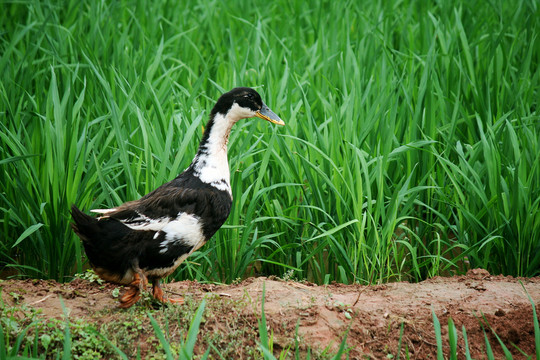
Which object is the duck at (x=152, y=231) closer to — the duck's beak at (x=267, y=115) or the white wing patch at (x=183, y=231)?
the white wing patch at (x=183, y=231)

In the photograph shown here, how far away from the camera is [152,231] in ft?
9.50

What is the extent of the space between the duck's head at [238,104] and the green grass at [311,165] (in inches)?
13.8

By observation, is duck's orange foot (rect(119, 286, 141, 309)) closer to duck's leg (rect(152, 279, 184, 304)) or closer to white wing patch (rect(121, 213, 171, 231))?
duck's leg (rect(152, 279, 184, 304))

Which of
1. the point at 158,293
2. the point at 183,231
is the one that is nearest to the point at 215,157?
the point at 183,231

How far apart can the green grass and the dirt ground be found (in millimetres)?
232

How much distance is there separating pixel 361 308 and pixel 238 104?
1.16 metres

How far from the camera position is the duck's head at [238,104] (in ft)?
10.5

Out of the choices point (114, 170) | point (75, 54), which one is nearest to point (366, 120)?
point (114, 170)

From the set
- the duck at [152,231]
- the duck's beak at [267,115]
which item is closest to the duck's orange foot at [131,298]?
the duck at [152,231]

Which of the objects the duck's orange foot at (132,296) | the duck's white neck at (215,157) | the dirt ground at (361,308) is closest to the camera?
the dirt ground at (361,308)

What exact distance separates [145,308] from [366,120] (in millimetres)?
1840

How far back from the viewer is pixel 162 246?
2.88 m

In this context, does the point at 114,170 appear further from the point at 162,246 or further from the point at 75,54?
the point at 75,54

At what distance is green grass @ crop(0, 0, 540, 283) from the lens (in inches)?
136
